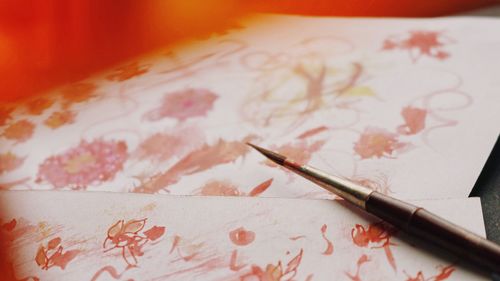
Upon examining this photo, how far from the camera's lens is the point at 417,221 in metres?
0.34

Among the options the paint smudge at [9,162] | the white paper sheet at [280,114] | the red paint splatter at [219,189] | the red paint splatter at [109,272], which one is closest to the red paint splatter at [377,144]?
the white paper sheet at [280,114]

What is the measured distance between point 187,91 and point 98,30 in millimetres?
190

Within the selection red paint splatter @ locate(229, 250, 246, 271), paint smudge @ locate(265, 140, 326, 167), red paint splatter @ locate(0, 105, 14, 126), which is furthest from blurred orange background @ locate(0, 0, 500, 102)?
red paint splatter @ locate(229, 250, 246, 271)

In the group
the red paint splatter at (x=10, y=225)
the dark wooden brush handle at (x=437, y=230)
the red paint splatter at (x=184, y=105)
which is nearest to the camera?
the dark wooden brush handle at (x=437, y=230)

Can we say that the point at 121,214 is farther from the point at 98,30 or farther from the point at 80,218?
the point at 98,30

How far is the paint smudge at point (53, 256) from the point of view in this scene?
1.24 feet

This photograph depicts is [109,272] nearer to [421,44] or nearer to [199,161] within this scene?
[199,161]

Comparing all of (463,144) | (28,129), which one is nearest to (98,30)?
(28,129)

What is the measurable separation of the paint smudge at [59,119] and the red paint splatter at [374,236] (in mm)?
326

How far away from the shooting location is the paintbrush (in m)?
0.32

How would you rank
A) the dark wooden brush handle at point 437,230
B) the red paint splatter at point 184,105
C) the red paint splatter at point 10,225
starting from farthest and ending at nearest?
1. the red paint splatter at point 184,105
2. the red paint splatter at point 10,225
3. the dark wooden brush handle at point 437,230

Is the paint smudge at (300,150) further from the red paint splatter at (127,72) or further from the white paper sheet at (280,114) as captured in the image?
the red paint splatter at (127,72)

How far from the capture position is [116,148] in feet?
1.66

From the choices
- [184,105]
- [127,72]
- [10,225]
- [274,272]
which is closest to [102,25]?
[127,72]
